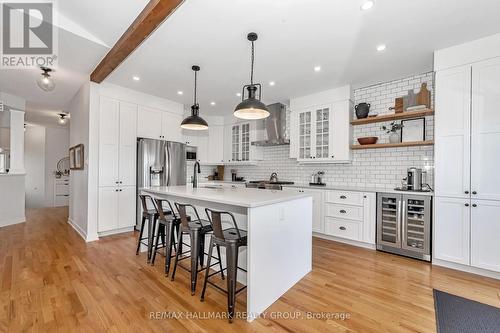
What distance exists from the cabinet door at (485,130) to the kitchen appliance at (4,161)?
819cm

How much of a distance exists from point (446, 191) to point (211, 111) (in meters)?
4.94

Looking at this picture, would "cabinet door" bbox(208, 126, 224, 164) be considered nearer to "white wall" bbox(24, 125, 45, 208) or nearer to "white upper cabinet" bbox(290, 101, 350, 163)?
"white upper cabinet" bbox(290, 101, 350, 163)

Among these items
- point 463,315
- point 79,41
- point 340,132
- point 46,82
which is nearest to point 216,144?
point 340,132

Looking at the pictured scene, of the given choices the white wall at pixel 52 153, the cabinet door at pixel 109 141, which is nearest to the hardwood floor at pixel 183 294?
the cabinet door at pixel 109 141

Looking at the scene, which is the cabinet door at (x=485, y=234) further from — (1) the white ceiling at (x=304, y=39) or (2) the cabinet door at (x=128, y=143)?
(2) the cabinet door at (x=128, y=143)

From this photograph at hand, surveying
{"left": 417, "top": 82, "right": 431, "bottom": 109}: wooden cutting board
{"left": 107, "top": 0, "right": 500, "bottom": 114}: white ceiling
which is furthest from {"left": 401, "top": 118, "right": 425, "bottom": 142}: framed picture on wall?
{"left": 107, "top": 0, "right": 500, "bottom": 114}: white ceiling

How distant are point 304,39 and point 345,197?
2449 mm

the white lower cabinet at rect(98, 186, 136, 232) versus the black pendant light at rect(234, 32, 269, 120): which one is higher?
the black pendant light at rect(234, 32, 269, 120)

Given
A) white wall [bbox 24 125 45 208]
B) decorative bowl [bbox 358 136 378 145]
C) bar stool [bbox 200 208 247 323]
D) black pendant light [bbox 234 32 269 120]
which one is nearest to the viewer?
bar stool [bbox 200 208 247 323]

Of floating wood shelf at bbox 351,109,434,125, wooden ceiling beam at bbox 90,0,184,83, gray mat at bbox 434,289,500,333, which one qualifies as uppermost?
wooden ceiling beam at bbox 90,0,184,83

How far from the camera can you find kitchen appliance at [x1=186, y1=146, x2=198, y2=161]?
5980 millimetres

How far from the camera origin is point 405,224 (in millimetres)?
3238

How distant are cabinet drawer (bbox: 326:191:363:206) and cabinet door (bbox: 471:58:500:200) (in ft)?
4.31

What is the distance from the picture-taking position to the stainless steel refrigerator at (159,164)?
450cm
